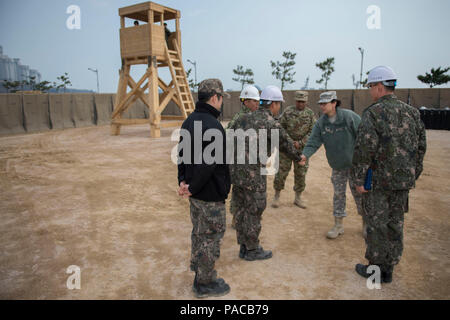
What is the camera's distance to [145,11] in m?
11.8

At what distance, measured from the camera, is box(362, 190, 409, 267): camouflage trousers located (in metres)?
3.00

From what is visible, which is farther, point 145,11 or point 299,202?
point 145,11

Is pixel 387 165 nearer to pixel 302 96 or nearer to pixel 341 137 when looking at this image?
pixel 341 137

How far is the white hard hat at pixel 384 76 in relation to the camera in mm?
3010

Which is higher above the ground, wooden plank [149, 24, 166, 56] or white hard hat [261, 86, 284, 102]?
wooden plank [149, 24, 166, 56]

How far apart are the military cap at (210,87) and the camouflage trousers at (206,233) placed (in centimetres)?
101

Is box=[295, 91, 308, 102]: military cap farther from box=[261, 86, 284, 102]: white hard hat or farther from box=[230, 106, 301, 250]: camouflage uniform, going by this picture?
box=[230, 106, 301, 250]: camouflage uniform

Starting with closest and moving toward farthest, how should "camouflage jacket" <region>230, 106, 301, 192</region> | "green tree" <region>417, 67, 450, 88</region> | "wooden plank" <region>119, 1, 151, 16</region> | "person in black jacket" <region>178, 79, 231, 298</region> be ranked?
1. "person in black jacket" <region>178, 79, 231, 298</region>
2. "camouflage jacket" <region>230, 106, 301, 192</region>
3. "wooden plank" <region>119, 1, 151, 16</region>
4. "green tree" <region>417, 67, 450, 88</region>

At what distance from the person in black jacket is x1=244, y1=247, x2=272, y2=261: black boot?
2.27ft

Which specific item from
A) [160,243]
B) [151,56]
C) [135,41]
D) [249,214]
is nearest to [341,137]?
[249,214]

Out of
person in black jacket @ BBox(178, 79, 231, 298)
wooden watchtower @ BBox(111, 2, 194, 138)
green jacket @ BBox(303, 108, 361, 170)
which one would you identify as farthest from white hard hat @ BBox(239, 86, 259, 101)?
wooden watchtower @ BBox(111, 2, 194, 138)

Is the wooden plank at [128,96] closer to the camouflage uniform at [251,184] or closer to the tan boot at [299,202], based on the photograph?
the tan boot at [299,202]

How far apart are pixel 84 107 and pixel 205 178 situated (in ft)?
57.5

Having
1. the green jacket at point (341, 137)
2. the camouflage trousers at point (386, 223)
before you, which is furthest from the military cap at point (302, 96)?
the camouflage trousers at point (386, 223)
